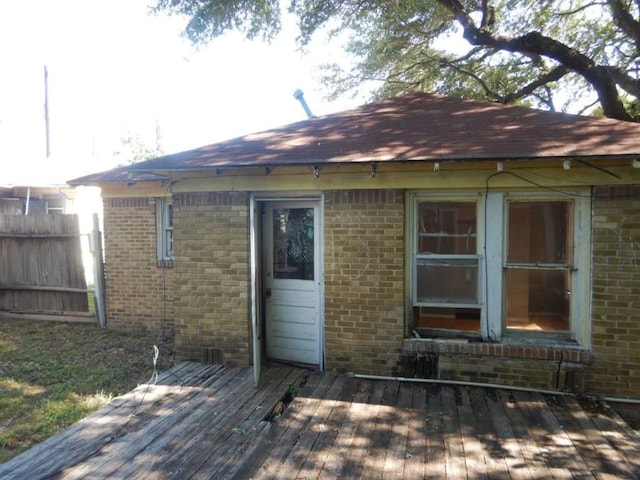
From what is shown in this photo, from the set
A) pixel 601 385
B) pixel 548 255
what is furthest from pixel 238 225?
pixel 601 385

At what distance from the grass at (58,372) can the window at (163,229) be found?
1.64 metres

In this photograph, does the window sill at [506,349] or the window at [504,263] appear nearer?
the window sill at [506,349]

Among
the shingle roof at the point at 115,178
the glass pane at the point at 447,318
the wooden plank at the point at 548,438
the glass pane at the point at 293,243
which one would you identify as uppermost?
the shingle roof at the point at 115,178

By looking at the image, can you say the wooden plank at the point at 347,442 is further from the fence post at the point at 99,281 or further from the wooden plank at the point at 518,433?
the fence post at the point at 99,281

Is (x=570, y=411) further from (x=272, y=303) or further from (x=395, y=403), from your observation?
(x=272, y=303)

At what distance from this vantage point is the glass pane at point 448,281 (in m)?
5.29

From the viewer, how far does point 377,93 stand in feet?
43.9

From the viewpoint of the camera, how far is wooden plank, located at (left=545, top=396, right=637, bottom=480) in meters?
3.37

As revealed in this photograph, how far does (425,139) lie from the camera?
514 cm

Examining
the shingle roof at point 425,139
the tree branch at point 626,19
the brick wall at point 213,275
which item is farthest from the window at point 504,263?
the tree branch at point 626,19

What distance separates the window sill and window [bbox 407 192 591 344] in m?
0.14

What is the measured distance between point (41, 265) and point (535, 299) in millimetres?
9362

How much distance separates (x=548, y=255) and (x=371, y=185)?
2307 millimetres

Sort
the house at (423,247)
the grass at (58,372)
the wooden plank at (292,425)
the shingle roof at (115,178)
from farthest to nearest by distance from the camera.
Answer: the shingle roof at (115,178) < the house at (423,247) < the grass at (58,372) < the wooden plank at (292,425)
